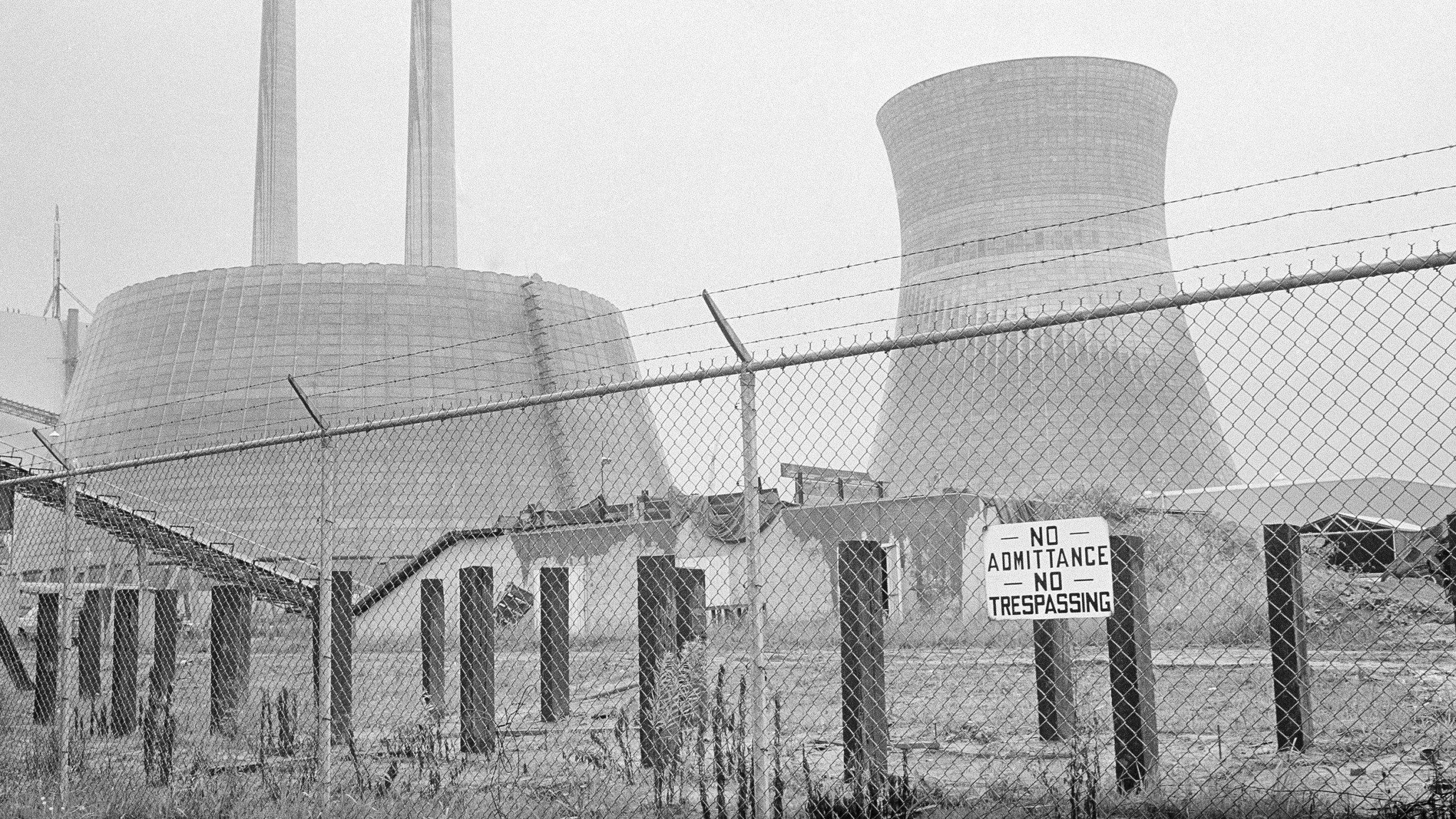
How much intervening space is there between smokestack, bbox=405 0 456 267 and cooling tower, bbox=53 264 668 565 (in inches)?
620

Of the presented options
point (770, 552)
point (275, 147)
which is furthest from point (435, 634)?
point (275, 147)

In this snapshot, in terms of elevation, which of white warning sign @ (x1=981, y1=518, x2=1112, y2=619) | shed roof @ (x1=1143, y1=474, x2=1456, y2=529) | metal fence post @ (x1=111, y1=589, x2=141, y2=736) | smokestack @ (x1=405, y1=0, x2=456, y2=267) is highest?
smokestack @ (x1=405, y1=0, x2=456, y2=267)

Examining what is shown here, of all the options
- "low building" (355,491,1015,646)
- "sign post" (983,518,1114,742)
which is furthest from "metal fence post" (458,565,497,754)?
"low building" (355,491,1015,646)

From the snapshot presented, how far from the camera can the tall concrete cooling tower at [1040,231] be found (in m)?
48.5

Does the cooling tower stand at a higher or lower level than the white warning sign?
higher

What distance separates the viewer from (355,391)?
4266 centimetres

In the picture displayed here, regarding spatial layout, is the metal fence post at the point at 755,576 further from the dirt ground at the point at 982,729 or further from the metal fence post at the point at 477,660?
the metal fence post at the point at 477,660

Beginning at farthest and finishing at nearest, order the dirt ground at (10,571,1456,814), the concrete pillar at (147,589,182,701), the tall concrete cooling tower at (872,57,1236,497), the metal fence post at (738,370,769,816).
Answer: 1. the tall concrete cooling tower at (872,57,1236,497)
2. the concrete pillar at (147,589,182,701)
3. the dirt ground at (10,571,1456,814)
4. the metal fence post at (738,370,769,816)

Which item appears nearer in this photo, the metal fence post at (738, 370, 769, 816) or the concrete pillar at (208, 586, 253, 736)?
the metal fence post at (738, 370, 769, 816)

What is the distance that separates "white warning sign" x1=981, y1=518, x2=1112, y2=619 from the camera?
431 cm

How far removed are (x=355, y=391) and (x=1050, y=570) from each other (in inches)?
1597

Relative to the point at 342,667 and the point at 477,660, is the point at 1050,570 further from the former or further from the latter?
the point at 342,667

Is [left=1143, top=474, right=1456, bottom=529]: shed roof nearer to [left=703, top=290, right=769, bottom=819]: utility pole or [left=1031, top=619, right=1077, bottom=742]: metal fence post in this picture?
[left=1031, top=619, right=1077, bottom=742]: metal fence post

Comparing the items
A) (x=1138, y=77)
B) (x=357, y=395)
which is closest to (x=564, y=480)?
(x=357, y=395)
